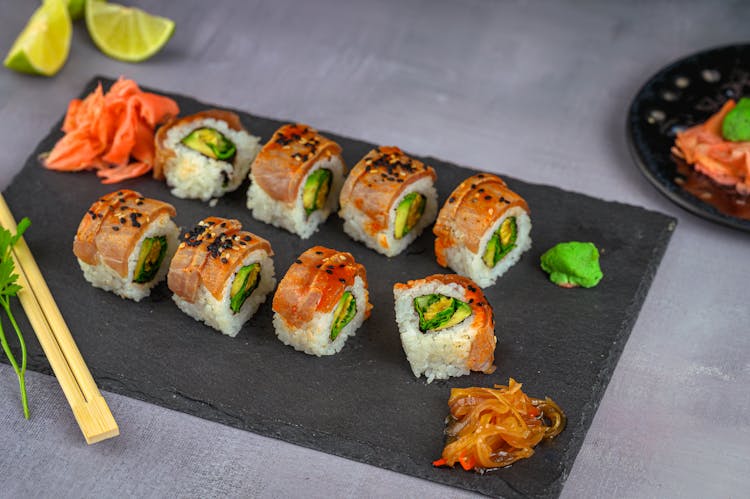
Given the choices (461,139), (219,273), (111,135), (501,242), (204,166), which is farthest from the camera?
(461,139)

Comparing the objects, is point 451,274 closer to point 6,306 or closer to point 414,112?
point 414,112

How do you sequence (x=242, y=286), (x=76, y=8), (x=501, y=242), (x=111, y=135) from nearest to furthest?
(x=242, y=286) → (x=501, y=242) → (x=111, y=135) → (x=76, y=8)

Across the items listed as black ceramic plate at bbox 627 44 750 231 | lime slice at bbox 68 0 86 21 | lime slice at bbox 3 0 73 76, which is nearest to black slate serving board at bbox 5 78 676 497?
black ceramic plate at bbox 627 44 750 231

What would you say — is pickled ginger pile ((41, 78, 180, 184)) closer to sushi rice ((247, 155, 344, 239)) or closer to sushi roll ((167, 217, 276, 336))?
sushi rice ((247, 155, 344, 239))

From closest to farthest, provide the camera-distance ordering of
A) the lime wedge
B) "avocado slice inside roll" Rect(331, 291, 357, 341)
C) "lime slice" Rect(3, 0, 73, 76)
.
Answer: "avocado slice inside roll" Rect(331, 291, 357, 341)
"lime slice" Rect(3, 0, 73, 76)
the lime wedge

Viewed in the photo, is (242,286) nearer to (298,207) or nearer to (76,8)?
(298,207)

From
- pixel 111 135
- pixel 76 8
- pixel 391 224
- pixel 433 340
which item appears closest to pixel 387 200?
pixel 391 224

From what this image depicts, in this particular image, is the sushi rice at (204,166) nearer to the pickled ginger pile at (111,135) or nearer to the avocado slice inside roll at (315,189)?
Answer: the pickled ginger pile at (111,135)
